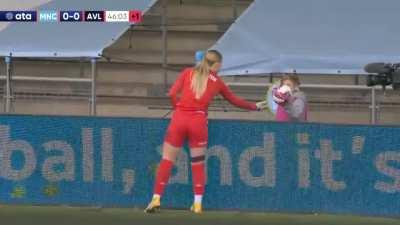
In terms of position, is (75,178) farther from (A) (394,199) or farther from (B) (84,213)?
(A) (394,199)

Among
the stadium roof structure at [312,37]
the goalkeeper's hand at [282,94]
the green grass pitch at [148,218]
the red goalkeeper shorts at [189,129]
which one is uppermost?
the stadium roof structure at [312,37]

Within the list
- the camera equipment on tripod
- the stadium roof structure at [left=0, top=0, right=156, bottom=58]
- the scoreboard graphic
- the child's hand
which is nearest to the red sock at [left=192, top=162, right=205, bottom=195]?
the child's hand

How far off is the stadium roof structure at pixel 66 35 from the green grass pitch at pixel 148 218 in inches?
123

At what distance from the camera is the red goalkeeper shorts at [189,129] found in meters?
9.20

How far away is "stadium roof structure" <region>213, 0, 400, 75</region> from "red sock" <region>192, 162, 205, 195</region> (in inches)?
107

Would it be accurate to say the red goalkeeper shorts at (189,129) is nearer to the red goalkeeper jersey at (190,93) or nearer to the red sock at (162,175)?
the red goalkeeper jersey at (190,93)

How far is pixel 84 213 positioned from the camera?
9.37m

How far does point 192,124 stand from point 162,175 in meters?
0.63

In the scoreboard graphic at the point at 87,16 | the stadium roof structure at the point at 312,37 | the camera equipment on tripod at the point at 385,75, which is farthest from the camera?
the scoreboard graphic at the point at 87,16

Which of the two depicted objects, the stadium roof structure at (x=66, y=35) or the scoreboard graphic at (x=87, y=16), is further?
the scoreboard graphic at (x=87, y=16)

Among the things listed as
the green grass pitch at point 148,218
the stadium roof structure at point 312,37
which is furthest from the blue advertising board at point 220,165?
the stadium roof structure at point 312,37

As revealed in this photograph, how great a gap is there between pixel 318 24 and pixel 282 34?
563 millimetres

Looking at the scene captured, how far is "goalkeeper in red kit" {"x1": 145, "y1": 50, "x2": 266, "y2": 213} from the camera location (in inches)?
363

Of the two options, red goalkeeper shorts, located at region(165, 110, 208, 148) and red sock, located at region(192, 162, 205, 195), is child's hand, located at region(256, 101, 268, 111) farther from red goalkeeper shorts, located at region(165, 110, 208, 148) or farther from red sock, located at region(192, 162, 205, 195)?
red sock, located at region(192, 162, 205, 195)
